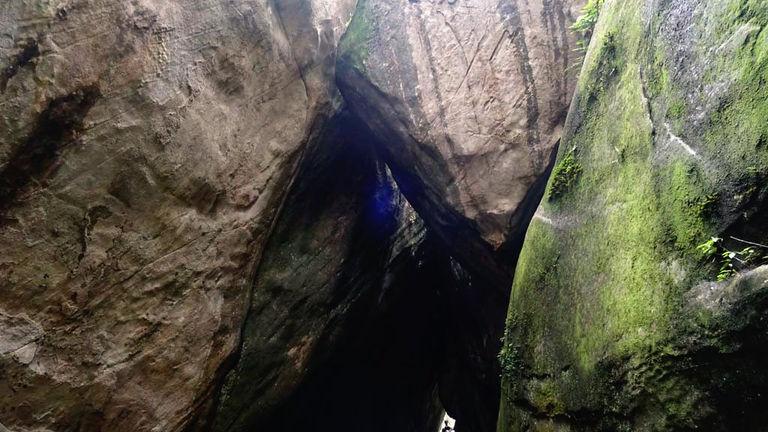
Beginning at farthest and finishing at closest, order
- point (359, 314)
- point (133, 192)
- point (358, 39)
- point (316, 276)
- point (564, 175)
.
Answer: point (359, 314) → point (316, 276) → point (358, 39) → point (133, 192) → point (564, 175)

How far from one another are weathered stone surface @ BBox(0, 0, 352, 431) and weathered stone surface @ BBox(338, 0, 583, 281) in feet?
3.84

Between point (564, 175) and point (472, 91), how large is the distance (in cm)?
224

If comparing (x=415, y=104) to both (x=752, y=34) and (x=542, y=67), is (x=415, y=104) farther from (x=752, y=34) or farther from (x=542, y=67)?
(x=752, y=34)

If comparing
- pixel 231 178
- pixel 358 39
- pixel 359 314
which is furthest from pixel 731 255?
pixel 359 314

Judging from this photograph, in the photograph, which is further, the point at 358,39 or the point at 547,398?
the point at 358,39

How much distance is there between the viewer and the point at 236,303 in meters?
6.07

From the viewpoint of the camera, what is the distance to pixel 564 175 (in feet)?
14.6

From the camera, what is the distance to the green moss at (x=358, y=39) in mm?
6641

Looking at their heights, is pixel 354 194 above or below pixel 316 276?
above

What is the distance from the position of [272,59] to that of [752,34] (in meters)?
5.00

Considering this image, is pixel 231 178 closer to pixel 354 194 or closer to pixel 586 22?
pixel 354 194

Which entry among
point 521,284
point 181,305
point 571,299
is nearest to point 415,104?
point 521,284

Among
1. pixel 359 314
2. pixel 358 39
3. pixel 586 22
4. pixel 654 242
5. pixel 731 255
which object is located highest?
pixel 358 39

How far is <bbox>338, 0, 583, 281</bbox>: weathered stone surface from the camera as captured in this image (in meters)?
5.99
